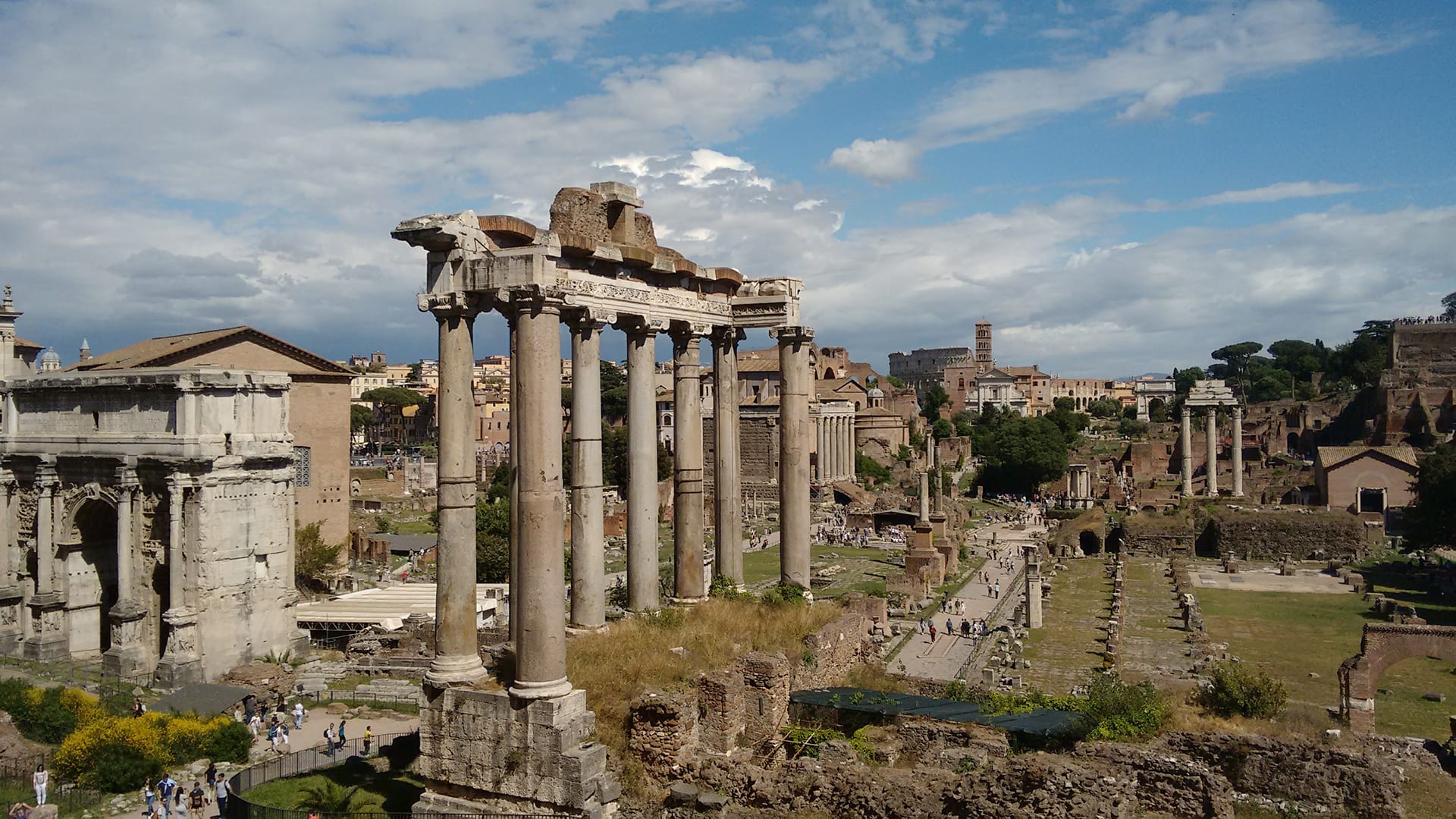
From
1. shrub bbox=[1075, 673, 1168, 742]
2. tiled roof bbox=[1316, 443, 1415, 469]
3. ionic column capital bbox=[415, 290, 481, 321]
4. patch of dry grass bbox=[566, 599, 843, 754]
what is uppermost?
ionic column capital bbox=[415, 290, 481, 321]

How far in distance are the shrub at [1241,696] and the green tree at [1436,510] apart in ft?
103

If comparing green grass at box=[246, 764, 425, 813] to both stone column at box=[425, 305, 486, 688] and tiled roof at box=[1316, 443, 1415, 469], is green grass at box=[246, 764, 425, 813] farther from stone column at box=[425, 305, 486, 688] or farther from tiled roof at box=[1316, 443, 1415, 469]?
tiled roof at box=[1316, 443, 1415, 469]

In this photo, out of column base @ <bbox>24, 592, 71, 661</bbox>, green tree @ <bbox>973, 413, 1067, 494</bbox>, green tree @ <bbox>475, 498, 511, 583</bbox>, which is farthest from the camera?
green tree @ <bbox>973, 413, 1067, 494</bbox>

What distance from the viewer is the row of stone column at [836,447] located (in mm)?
75438

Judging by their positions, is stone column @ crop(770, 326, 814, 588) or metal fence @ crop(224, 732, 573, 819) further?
stone column @ crop(770, 326, 814, 588)

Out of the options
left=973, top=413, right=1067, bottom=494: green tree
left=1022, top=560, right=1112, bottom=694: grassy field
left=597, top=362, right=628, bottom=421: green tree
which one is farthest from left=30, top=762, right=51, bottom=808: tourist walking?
left=973, top=413, right=1067, bottom=494: green tree

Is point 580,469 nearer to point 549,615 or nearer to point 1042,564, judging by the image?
point 549,615

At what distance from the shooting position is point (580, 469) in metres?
13.3

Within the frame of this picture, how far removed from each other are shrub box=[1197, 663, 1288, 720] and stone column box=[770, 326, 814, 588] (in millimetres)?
6105

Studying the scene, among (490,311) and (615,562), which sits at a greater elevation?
(490,311)

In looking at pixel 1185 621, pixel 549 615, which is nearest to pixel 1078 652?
pixel 1185 621

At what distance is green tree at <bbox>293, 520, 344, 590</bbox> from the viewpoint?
39.2m

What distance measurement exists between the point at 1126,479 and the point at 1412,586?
1538 inches

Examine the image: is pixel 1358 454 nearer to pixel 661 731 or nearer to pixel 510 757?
pixel 661 731
